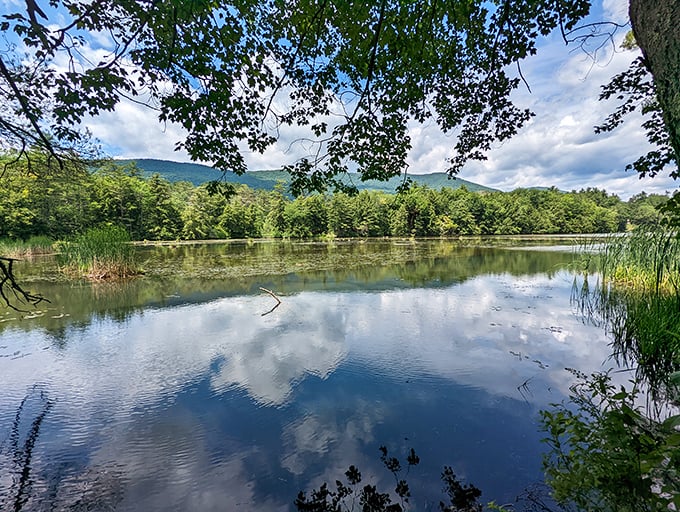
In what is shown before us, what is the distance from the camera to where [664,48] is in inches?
46.6

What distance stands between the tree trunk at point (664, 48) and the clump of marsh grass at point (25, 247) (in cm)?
2486

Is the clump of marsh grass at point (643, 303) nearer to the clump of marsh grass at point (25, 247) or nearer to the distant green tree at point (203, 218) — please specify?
the clump of marsh grass at point (25, 247)

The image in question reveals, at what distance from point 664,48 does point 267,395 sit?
4.31 meters

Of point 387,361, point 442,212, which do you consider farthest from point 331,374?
point 442,212

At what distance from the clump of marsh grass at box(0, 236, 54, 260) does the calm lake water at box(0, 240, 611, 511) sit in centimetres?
1465

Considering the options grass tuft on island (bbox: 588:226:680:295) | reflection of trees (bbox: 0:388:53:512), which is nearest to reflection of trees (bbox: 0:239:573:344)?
reflection of trees (bbox: 0:388:53:512)

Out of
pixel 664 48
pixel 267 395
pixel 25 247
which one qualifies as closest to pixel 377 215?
pixel 25 247

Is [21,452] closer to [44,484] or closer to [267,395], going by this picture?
[44,484]

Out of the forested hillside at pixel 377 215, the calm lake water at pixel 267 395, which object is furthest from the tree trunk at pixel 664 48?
the forested hillside at pixel 377 215

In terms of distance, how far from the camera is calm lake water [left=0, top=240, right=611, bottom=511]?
255 centimetres

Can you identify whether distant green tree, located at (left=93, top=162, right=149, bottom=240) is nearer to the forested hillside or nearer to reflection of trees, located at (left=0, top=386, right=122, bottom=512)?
the forested hillside

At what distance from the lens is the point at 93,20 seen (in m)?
2.83

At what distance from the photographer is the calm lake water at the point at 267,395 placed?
255 cm

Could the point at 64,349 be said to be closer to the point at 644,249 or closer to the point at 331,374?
the point at 331,374
